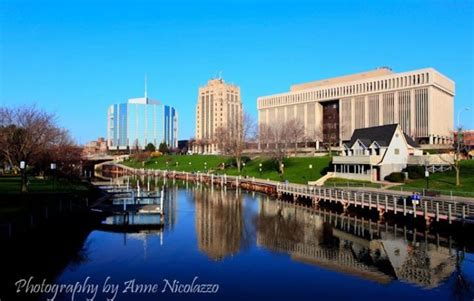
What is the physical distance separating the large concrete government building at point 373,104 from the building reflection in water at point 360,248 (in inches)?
3120

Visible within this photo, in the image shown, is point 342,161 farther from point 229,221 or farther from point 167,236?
point 167,236

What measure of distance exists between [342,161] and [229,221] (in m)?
31.3

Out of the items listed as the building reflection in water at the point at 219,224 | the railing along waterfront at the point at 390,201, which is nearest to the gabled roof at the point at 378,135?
the railing along waterfront at the point at 390,201

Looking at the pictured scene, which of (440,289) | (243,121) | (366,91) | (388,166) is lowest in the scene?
(440,289)

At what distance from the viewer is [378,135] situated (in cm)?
6397

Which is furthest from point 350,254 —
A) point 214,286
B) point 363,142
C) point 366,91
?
point 366,91

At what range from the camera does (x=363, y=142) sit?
64.6 metres

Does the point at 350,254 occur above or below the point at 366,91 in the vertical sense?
below

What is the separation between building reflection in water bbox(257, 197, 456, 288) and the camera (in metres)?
23.8

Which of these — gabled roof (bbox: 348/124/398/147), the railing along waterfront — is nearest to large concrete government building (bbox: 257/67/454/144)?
gabled roof (bbox: 348/124/398/147)

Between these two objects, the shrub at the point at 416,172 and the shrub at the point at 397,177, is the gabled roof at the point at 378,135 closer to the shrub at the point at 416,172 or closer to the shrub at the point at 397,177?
the shrub at the point at 416,172

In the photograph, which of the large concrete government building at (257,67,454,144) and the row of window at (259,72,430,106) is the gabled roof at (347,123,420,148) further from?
the row of window at (259,72,430,106)

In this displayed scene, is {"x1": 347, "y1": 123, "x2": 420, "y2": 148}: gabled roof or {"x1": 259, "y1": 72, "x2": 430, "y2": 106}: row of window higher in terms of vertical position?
{"x1": 259, "y1": 72, "x2": 430, "y2": 106}: row of window

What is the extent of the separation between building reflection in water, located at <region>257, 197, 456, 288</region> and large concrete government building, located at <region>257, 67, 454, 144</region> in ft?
260
